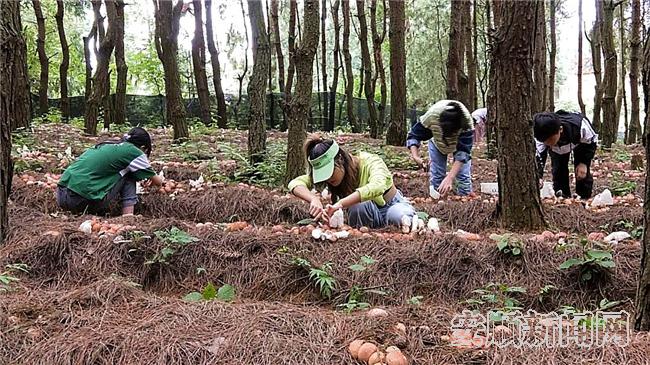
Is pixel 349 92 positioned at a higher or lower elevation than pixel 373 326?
higher

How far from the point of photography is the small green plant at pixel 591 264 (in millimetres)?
3701

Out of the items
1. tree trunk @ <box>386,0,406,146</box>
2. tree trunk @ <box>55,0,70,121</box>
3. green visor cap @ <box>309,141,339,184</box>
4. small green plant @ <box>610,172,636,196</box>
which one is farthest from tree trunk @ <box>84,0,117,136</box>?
small green plant @ <box>610,172,636,196</box>

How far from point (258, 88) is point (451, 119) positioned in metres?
2.94

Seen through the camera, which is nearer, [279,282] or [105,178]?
[279,282]

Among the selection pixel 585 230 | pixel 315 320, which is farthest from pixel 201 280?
pixel 585 230

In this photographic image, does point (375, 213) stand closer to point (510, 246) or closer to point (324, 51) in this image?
point (510, 246)

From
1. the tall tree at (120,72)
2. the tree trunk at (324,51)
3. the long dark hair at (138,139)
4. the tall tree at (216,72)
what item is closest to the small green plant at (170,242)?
the long dark hair at (138,139)

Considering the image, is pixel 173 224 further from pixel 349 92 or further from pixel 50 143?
pixel 349 92

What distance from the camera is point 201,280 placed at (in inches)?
165

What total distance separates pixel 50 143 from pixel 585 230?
349 inches

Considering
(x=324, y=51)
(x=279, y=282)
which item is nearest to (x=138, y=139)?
(x=279, y=282)

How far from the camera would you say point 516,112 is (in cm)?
489

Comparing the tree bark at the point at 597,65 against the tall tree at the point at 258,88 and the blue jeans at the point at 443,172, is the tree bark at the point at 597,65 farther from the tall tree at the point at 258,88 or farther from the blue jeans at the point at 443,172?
the tall tree at the point at 258,88

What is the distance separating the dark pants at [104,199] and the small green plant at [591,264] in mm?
4290
